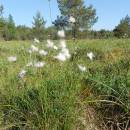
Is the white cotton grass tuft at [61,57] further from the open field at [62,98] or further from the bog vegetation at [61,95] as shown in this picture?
the open field at [62,98]

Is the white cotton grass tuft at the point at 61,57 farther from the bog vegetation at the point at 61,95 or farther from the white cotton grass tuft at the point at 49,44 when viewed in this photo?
the white cotton grass tuft at the point at 49,44

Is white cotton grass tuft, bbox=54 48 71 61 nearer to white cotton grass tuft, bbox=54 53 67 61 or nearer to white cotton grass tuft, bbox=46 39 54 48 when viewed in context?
white cotton grass tuft, bbox=54 53 67 61

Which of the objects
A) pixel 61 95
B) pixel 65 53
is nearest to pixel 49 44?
pixel 65 53

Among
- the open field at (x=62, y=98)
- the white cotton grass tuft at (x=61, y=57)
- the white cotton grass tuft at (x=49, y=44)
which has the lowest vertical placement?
the open field at (x=62, y=98)

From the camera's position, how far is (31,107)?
4.30 meters

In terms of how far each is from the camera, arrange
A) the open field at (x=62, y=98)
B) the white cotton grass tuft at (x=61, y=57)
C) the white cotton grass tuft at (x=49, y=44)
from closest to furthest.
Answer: the open field at (x=62, y=98)
the white cotton grass tuft at (x=61, y=57)
the white cotton grass tuft at (x=49, y=44)

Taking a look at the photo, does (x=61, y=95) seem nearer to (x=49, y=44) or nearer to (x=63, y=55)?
(x=63, y=55)

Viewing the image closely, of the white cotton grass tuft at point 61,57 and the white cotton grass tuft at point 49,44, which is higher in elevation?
the white cotton grass tuft at point 49,44

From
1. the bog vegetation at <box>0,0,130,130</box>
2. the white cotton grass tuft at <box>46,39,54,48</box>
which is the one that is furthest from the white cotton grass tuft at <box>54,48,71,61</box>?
the white cotton grass tuft at <box>46,39,54,48</box>

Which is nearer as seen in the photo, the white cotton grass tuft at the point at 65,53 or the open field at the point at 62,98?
the open field at the point at 62,98

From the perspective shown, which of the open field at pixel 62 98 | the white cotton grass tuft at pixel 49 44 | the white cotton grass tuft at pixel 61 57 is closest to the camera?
the open field at pixel 62 98

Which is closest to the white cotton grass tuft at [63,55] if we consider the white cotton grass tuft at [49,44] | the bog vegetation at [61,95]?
the bog vegetation at [61,95]

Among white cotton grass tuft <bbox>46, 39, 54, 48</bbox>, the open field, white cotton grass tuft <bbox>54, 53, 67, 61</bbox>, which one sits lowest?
the open field

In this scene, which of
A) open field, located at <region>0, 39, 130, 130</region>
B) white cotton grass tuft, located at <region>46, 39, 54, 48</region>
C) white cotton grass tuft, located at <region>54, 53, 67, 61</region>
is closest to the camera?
open field, located at <region>0, 39, 130, 130</region>
